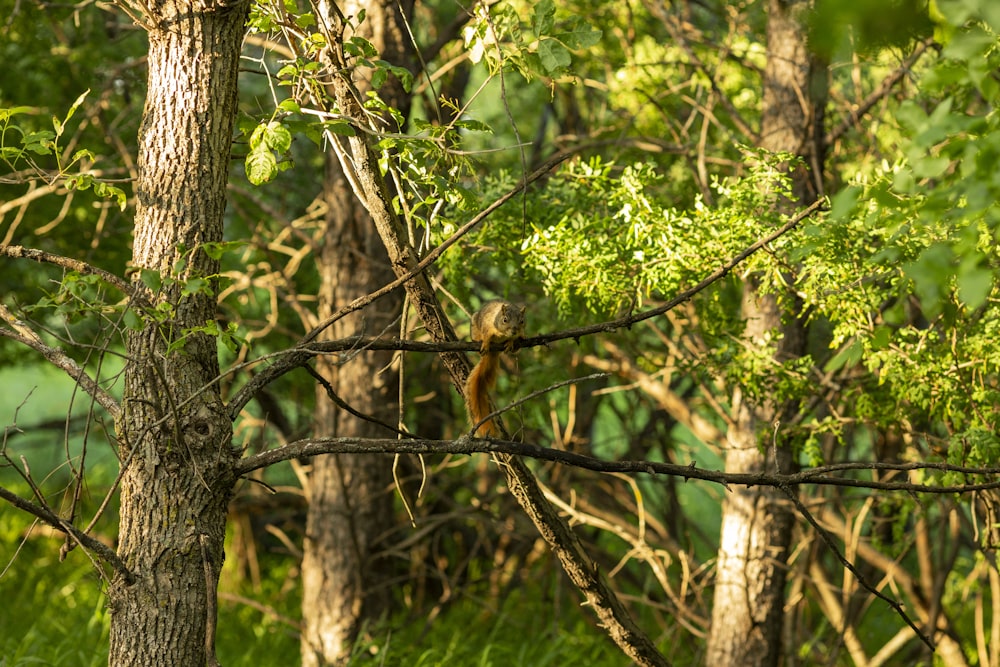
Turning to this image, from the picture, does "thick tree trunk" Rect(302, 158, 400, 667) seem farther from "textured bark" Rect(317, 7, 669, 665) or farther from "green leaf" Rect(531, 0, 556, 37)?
"green leaf" Rect(531, 0, 556, 37)

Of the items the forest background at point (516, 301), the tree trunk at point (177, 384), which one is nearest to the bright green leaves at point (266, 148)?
the forest background at point (516, 301)

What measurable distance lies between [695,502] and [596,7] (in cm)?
595

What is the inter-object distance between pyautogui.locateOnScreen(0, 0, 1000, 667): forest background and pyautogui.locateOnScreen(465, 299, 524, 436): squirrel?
5 centimetres

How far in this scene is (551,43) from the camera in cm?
237

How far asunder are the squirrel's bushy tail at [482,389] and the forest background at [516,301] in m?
0.05

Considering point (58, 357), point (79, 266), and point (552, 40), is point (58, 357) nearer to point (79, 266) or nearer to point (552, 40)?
point (79, 266)

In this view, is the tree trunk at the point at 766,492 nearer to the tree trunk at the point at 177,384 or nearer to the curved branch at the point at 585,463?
the curved branch at the point at 585,463

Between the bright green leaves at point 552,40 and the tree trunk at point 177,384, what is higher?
the bright green leaves at point 552,40

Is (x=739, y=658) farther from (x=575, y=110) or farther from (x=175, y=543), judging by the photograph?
(x=575, y=110)

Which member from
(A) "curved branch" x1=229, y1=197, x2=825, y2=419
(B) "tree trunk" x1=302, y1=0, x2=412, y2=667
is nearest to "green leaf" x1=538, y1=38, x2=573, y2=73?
(A) "curved branch" x1=229, y1=197, x2=825, y2=419

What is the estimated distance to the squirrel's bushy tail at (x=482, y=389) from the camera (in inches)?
111

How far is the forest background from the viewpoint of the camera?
230 centimetres

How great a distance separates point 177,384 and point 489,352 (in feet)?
2.97

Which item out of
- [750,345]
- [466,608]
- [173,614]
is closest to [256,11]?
[173,614]
